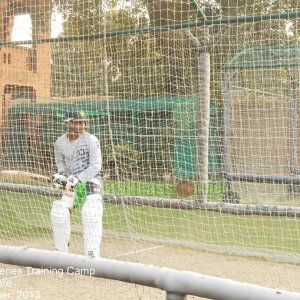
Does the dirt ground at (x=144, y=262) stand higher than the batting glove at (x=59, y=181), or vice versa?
the batting glove at (x=59, y=181)

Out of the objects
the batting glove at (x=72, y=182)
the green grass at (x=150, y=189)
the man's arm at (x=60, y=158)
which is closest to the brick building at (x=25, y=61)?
the green grass at (x=150, y=189)

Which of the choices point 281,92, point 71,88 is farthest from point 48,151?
point 281,92

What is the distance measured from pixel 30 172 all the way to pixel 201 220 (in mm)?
2631

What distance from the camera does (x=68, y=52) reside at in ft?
27.3

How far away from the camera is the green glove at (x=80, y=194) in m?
6.38

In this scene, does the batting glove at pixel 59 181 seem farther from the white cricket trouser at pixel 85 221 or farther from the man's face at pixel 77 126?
→ the man's face at pixel 77 126

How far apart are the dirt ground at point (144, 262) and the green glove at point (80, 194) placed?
0.81 m

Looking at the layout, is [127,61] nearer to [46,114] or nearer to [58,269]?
[46,114]

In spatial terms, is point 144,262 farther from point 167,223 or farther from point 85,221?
point 167,223

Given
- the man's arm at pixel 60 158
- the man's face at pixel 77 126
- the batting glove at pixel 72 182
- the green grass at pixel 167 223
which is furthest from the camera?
the green grass at pixel 167 223

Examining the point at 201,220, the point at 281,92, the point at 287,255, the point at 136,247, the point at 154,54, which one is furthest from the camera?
the point at 281,92

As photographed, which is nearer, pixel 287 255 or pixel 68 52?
pixel 287 255

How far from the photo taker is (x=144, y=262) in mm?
6660

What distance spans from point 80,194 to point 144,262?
1.05 meters
